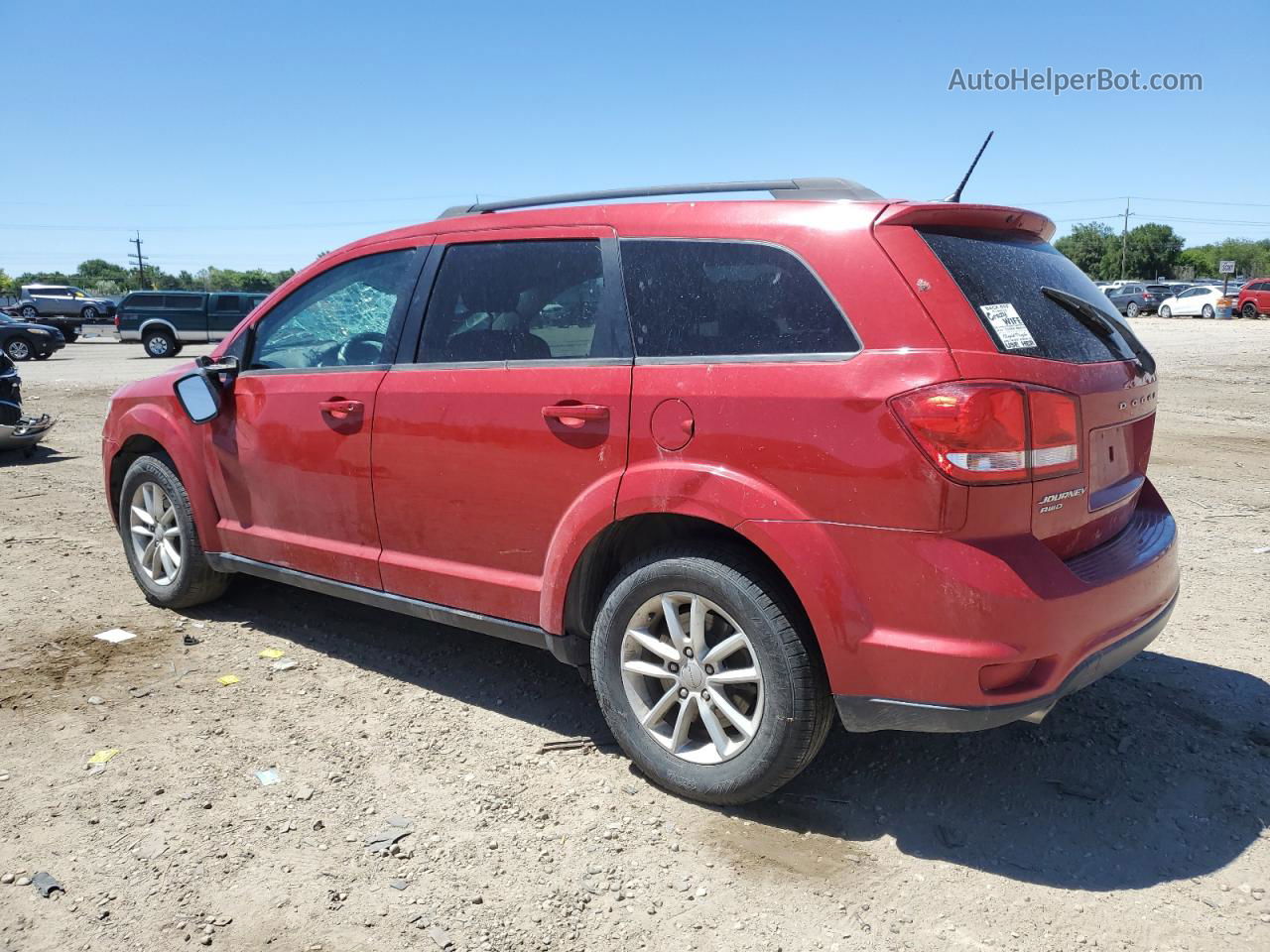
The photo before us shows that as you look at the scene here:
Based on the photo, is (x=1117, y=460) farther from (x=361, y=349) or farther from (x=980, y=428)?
(x=361, y=349)

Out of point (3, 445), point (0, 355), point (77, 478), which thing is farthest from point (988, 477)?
point (0, 355)

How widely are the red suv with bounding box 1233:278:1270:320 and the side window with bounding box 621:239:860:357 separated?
4418 cm

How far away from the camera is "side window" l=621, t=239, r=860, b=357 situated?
9.68ft

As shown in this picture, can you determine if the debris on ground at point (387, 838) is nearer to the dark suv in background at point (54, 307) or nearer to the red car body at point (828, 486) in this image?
the red car body at point (828, 486)

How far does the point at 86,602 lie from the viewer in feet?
17.6

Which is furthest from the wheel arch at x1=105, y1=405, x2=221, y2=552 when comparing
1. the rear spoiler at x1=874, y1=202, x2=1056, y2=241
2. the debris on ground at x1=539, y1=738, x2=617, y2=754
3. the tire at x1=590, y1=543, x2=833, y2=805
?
the rear spoiler at x1=874, y1=202, x2=1056, y2=241

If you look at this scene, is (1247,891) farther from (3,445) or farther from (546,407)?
(3,445)

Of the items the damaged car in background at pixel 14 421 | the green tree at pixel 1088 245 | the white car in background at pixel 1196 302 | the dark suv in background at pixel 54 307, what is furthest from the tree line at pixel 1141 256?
the damaged car in background at pixel 14 421

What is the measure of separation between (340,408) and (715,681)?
1.98 m

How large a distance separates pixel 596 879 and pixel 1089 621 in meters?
1.57

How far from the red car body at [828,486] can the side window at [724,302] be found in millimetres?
51

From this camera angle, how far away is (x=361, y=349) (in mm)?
4230

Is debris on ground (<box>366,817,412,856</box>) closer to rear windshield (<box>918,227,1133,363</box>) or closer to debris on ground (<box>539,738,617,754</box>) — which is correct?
debris on ground (<box>539,738,617,754</box>)

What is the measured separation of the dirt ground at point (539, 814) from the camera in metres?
2.65
